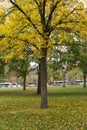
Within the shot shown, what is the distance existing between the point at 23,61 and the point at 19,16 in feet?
52.6

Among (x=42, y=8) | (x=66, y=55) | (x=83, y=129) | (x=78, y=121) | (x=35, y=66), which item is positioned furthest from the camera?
(x=35, y=66)

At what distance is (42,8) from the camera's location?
17469 millimetres

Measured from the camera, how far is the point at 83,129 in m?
10.8

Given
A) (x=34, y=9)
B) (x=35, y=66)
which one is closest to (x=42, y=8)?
(x=34, y=9)

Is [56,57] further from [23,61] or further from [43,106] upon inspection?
[43,106]

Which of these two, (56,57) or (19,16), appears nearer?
(19,16)

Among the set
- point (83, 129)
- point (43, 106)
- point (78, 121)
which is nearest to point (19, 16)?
point (43, 106)

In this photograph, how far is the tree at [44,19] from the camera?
1742 centimetres

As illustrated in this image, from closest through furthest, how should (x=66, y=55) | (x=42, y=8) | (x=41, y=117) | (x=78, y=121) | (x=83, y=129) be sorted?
(x=83, y=129)
(x=78, y=121)
(x=41, y=117)
(x=42, y=8)
(x=66, y=55)

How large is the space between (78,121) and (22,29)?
23.9 feet

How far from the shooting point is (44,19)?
58.3 feet

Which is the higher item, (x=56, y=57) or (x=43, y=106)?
(x=56, y=57)

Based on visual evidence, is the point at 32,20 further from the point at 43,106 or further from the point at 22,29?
the point at 43,106

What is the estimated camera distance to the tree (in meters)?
17.4
